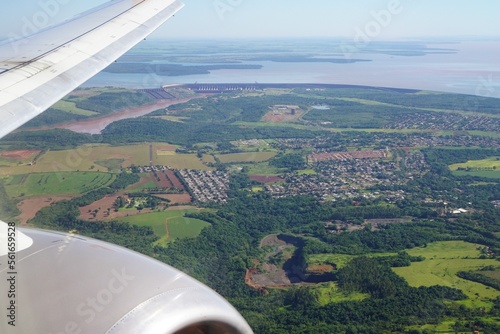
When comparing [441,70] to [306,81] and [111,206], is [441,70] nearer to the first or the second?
[306,81]

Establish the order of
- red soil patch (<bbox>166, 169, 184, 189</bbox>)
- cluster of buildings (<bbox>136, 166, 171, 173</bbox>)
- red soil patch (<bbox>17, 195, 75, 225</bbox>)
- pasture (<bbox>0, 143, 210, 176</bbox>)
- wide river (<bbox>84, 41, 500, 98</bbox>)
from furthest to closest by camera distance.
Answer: wide river (<bbox>84, 41, 500, 98</bbox>), cluster of buildings (<bbox>136, 166, 171, 173</bbox>), red soil patch (<bbox>166, 169, 184, 189</bbox>), pasture (<bbox>0, 143, 210, 176</bbox>), red soil patch (<bbox>17, 195, 75, 225</bbox>)

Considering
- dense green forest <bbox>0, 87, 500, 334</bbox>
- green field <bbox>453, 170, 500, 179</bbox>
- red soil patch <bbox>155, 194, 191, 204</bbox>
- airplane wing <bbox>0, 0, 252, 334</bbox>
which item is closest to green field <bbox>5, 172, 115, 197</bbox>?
dense green forest <bbox>0, 87, 500, 334</bbox>

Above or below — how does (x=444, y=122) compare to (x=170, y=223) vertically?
above

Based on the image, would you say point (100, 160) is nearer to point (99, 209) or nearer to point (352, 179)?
point (99, 209)

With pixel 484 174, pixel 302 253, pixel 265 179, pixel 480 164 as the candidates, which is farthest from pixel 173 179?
pixel 480 164

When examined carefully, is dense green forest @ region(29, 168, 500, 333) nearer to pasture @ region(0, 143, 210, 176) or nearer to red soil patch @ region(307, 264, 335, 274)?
red soil patch @ region(307, 264, 335, 274)

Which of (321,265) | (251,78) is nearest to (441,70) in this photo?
(251,78)
